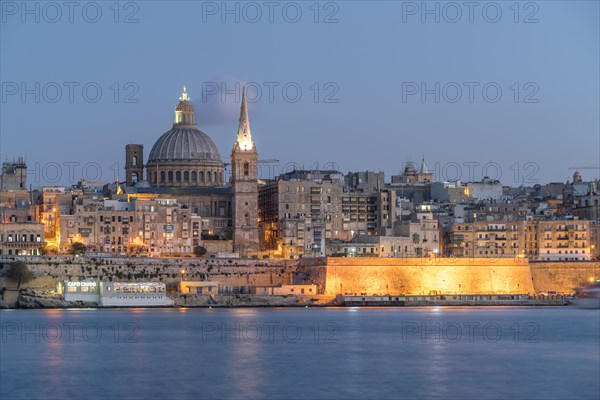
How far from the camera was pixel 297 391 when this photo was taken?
32.9 metres

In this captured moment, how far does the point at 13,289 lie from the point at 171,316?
11.5 metres

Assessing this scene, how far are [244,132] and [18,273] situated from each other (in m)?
18.4

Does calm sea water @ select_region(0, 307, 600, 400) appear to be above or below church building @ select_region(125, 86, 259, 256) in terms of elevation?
below

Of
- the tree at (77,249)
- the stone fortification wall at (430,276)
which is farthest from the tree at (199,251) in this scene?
the stone fortification wall at (430,276)

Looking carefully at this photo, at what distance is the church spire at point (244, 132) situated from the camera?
81625 millimetres

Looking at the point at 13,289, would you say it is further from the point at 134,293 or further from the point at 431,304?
the point at 431,304

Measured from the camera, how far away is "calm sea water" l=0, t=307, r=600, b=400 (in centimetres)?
3322

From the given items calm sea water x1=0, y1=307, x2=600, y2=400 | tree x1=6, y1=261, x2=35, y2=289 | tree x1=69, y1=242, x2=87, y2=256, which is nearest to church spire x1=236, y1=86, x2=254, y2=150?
tree x1=69, y1=242, x2=87, y2=256

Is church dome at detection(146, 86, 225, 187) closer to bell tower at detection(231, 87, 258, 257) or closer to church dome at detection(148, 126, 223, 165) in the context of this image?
church dome at detection(148, 126, 223, 165)

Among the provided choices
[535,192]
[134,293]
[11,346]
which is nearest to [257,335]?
[11,346]

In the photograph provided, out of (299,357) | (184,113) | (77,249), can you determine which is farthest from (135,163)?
(299,357)

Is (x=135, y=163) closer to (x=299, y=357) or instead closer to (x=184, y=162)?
(x=184, y=162)

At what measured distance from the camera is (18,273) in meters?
67.8

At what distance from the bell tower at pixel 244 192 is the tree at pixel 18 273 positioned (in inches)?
554
